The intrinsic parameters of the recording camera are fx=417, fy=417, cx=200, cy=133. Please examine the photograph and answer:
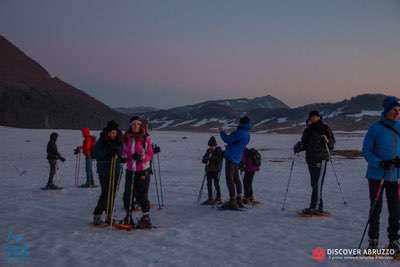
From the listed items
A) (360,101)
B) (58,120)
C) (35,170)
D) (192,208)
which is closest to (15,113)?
(58,120)

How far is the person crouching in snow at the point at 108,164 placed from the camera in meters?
7.15

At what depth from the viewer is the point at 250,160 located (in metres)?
9.65

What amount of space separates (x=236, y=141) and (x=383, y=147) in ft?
11.8

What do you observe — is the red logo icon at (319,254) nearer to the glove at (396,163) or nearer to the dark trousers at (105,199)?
the glove at (396,163)

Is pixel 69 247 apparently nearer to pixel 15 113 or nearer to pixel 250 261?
pixel 250 261

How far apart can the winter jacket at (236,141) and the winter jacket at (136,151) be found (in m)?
2.15

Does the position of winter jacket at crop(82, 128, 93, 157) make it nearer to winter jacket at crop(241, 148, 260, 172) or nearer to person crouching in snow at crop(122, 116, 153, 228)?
winter jacket at crop(241, 148, 260, 172)

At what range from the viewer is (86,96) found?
136 meters

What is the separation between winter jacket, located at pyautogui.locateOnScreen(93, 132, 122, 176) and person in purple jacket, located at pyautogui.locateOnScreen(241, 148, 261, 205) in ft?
11.1

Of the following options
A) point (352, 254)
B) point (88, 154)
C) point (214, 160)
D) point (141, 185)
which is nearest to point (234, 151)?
point (214, 160)

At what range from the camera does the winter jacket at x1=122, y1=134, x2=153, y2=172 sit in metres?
7.01

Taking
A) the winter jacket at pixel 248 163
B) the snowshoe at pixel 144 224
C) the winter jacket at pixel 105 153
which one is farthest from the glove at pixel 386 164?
the winter jacket at pixel 248 163

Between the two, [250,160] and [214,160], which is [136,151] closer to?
[214,160]

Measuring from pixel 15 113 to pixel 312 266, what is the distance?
93282mm
